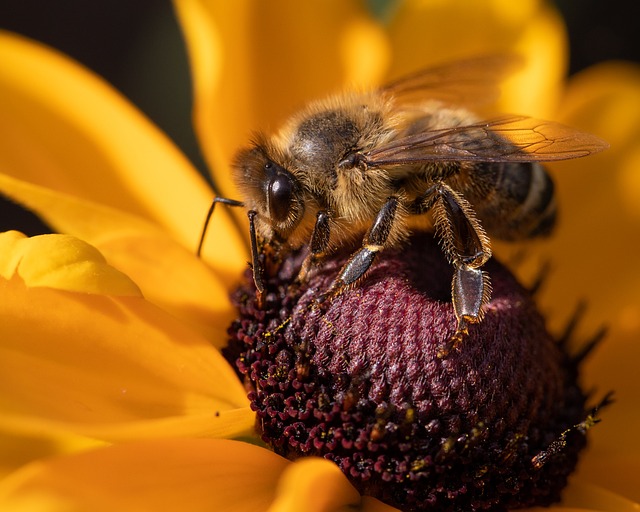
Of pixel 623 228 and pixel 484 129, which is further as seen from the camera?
pixel 623 228

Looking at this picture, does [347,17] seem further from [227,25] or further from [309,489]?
[309,489]

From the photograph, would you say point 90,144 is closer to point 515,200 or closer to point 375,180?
point 375,180

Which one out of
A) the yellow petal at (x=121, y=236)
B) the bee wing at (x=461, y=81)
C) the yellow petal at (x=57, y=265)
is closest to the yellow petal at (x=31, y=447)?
the yellow petal at (x=57, y=265)

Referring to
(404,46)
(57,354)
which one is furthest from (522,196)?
(57,354)

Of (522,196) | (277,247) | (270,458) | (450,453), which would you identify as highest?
(522,196)

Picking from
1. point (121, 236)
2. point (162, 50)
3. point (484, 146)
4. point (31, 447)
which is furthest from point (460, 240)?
point (162, 50)

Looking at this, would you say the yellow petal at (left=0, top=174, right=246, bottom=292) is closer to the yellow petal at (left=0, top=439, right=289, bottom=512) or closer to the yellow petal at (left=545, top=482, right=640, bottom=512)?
the yellow petal at (left=0, top=439, right=289, bottom=512)
